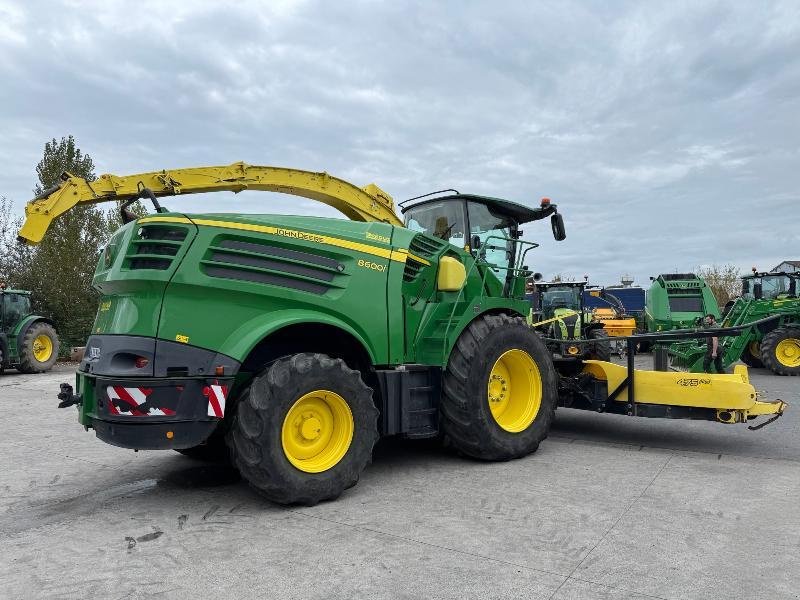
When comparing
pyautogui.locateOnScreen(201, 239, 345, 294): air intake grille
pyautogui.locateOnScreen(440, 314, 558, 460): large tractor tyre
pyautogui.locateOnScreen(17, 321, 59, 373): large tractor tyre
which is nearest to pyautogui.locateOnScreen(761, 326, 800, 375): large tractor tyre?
pyautogui.locateOnScreen(440, 314, 558, 460): large tractor tyre

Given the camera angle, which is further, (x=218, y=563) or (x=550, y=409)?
(x=550, y=409)

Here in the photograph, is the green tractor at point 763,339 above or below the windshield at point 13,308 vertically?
below

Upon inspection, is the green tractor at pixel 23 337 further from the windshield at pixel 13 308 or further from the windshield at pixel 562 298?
the windshield at pixel 562 298

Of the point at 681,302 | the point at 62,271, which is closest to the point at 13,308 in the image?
the point at 62,271

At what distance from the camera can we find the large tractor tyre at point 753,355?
48.7 feet

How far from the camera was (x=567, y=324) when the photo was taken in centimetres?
1461

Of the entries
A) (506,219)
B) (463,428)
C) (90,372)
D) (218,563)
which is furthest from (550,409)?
(90,372)

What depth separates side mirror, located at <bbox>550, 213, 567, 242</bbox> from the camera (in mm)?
6465

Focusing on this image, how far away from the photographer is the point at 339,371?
14.5 feet

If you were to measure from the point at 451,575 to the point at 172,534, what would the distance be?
1811 millimetres

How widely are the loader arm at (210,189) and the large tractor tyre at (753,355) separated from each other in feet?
39.4

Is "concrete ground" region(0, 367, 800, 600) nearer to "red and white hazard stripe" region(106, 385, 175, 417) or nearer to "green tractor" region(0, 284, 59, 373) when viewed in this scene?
"red and white hazard stripe" region(106, 385, 175, 417)

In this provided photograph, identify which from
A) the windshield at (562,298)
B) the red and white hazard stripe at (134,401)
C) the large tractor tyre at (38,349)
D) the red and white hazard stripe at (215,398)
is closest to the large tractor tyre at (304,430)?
the red and white hazard stripe at (215,398)

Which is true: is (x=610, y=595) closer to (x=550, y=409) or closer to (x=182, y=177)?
(x=550, y=409)
